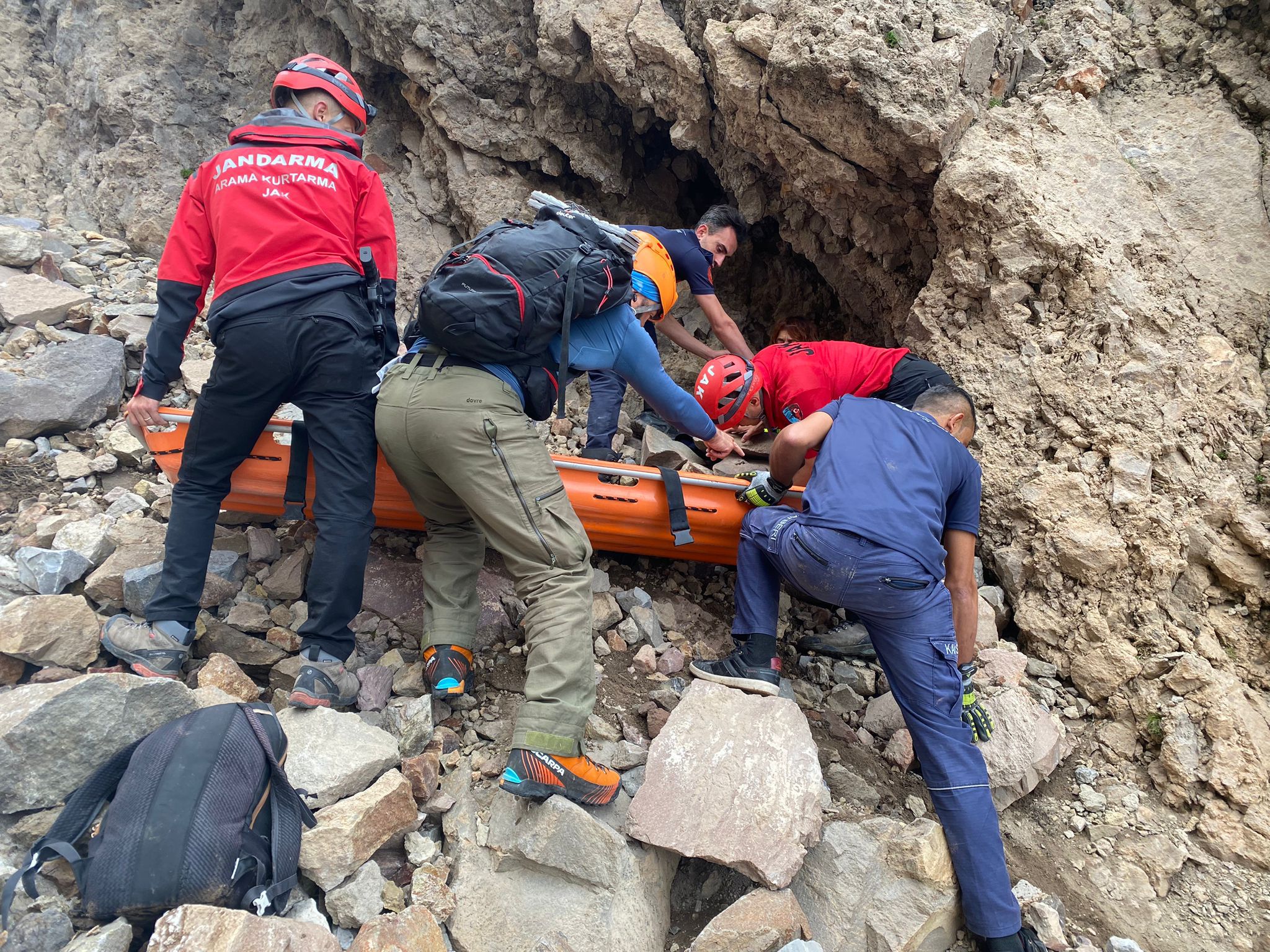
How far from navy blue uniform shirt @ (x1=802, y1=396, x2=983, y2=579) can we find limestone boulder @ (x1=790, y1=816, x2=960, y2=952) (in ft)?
3.14

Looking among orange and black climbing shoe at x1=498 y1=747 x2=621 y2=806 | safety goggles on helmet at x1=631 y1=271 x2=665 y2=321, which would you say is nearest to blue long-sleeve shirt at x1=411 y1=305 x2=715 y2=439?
safety goggles on helmet at x1=631 y1=271 x2=665 y2=321

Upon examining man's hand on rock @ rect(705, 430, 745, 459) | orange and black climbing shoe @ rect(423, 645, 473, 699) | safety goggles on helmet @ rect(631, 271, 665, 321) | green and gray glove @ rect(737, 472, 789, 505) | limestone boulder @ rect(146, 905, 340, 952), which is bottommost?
orange and black climbing shoe @ rect(423, 645, 473, 699)

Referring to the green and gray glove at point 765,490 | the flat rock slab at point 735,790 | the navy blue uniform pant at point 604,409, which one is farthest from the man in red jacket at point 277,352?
the navy blue uniform pant at point 604,409

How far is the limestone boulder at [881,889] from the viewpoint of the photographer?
92.2 inches

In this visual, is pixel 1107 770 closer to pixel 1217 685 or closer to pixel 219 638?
pixel 1217 685

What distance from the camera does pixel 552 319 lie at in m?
2.67

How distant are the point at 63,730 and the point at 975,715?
10.2 ft

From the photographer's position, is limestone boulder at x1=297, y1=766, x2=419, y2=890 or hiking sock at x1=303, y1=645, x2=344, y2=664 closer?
limestone boulder at x1=297, y1=766, x2=419, y2=890

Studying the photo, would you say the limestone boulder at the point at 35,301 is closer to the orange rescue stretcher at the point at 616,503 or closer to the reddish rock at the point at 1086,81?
the orange rescue stretcher at the point at 616,503

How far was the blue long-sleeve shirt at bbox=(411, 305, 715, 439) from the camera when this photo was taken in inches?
113

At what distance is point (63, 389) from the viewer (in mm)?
4203

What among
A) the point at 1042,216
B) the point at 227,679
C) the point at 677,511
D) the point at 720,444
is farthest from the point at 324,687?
the point at 1042,216

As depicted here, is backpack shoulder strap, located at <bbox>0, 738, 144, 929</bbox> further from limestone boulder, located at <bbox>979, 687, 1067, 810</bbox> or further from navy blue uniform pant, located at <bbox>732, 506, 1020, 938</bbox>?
limestone boulder, located at <bbox>979, 687, 1067, 810</bbox>

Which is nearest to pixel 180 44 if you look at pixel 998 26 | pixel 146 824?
pixel 998 26
